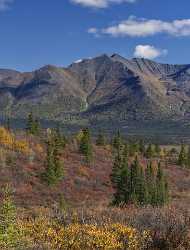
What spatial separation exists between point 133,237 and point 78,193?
44035mm

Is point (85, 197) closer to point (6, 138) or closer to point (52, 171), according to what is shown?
point (52, 171)

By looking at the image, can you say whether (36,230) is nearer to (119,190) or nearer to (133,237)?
(133,237)

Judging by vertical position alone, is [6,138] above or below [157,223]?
below

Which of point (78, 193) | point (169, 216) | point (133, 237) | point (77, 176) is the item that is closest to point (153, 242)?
point (133, 237)

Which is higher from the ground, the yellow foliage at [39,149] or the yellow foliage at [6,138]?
the yellow foliage at [6,138]

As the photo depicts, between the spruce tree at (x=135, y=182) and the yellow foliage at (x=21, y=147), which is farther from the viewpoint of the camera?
the yellow foliage at (x=21, y=147)

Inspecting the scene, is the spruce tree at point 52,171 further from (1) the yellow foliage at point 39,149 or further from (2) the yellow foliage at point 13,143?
(1) the yellow foliage at point 39,149

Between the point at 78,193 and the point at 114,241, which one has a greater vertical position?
the point at 114,241

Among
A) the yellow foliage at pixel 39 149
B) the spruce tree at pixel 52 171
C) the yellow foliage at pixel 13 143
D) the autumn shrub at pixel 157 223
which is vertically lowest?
the spruce tree at pixel 52 171

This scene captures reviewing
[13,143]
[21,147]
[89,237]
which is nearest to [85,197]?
[21,147]

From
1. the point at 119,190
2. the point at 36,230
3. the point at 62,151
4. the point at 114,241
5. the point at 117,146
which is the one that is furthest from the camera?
the point at 117,146

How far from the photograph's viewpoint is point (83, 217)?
1344 cm

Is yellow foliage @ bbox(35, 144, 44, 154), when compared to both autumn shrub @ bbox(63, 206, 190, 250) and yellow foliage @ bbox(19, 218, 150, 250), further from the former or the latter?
yellow foliage @ bbox(19, 218, 150, 250)

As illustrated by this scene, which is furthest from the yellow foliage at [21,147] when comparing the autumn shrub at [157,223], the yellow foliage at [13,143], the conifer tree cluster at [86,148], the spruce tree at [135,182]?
the autumn shrub at [157,223]
